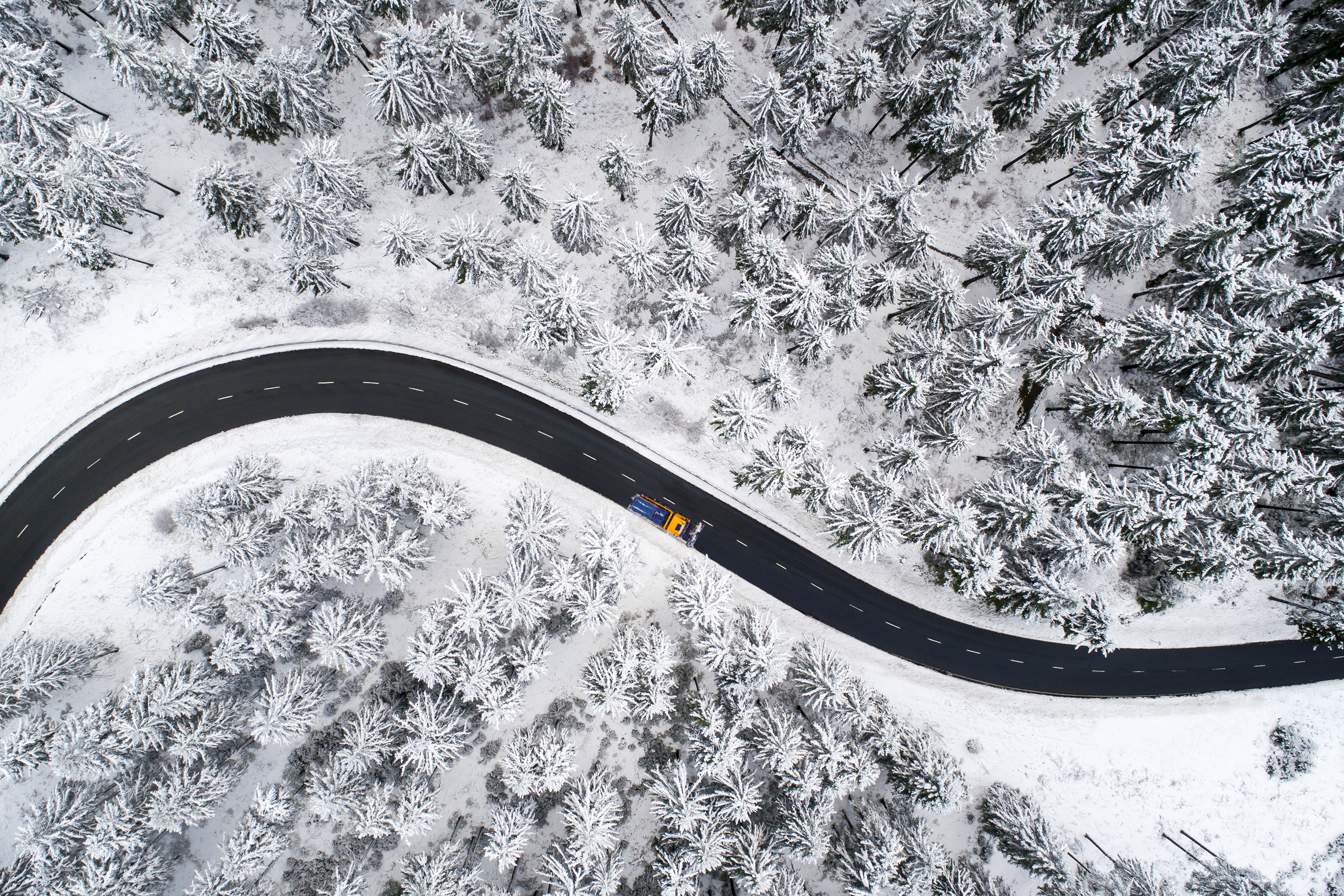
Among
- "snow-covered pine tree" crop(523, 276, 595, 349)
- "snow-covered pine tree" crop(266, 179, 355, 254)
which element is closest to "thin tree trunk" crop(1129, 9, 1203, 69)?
"snow-covered pine tree" crop(523, 276, 595, 349)

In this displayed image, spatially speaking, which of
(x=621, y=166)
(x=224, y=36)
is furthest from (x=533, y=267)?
(x=224, y=36)

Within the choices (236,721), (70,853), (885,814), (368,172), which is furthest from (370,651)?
(885,814)

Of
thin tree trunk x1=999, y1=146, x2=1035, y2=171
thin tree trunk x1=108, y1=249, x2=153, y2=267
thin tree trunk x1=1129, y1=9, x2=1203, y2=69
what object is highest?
thin tree trunk x1=108, y1=249, x2=153, y2=267

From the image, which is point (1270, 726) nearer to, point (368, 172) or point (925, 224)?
point (925, 224)

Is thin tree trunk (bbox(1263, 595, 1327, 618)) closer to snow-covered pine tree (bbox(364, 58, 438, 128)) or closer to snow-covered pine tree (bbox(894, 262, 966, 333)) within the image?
snow-covered pine tree (bbox(894, 262, 966, 333))

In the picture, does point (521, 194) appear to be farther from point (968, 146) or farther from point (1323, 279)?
point (1323, 279)

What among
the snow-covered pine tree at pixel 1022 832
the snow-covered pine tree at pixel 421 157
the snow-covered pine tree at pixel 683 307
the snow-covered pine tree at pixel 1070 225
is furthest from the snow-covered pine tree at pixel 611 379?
the snow-covered pine tree at pixel 1022 832
